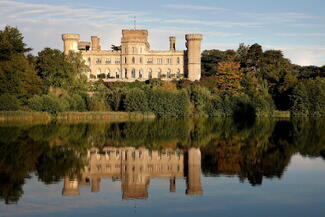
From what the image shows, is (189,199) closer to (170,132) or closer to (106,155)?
(106,155)

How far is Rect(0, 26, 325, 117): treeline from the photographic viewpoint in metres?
33.1

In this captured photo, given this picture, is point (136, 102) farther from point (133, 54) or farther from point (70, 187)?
point (70, 187)

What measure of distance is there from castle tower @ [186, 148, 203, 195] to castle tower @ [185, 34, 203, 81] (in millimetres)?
40378

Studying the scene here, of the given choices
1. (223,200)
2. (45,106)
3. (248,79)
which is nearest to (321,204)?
(223,200)

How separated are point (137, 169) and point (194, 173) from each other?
152 centimetres

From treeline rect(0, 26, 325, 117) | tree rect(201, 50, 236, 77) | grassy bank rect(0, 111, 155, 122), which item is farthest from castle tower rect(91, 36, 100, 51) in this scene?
grassy bank rect(0, 111, 155, 122)

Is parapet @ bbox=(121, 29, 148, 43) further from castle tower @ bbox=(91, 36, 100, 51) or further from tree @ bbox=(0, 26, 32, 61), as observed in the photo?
tree @ bbox=(0, 26, 32, 61)

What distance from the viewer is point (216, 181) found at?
1128 centimetres

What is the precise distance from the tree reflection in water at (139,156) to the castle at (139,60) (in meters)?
34.8

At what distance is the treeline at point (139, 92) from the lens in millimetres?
33125

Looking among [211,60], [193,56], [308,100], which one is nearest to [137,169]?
[308,100]

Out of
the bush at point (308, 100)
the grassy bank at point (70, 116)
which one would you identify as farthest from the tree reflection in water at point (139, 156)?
the bush at point (308, 100)

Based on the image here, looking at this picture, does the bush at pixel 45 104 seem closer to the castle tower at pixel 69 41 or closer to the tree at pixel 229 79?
the tree at pixel 229 79

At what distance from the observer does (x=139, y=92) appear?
37406 mm
